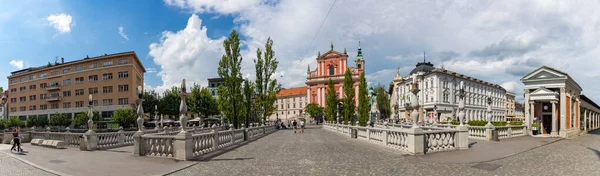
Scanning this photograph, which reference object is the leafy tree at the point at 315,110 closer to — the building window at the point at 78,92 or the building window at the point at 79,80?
the building window at the point at 78,92

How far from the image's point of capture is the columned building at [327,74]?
93.9 m

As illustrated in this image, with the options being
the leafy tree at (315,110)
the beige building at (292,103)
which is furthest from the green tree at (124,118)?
the beige building at (292,103)

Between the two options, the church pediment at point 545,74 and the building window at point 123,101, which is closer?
the church pediment at point 545,74

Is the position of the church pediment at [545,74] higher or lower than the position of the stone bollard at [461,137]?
higher

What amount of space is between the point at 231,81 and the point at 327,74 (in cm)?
6862

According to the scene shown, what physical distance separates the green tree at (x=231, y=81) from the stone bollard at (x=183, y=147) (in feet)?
55.8

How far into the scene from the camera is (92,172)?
10258 mm

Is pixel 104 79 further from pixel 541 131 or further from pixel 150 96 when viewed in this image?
pixel 541 131

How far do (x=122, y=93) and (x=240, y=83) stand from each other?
1799 inches

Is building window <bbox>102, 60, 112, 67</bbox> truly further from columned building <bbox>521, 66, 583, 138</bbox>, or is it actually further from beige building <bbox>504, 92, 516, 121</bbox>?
beige building <bbox>504, 92, 516, 121</bbox>

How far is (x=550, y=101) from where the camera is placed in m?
27.1

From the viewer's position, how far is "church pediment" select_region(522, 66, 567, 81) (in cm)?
2686

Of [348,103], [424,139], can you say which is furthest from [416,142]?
[348,103]

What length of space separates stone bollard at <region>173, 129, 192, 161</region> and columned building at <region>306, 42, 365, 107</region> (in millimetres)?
81377
